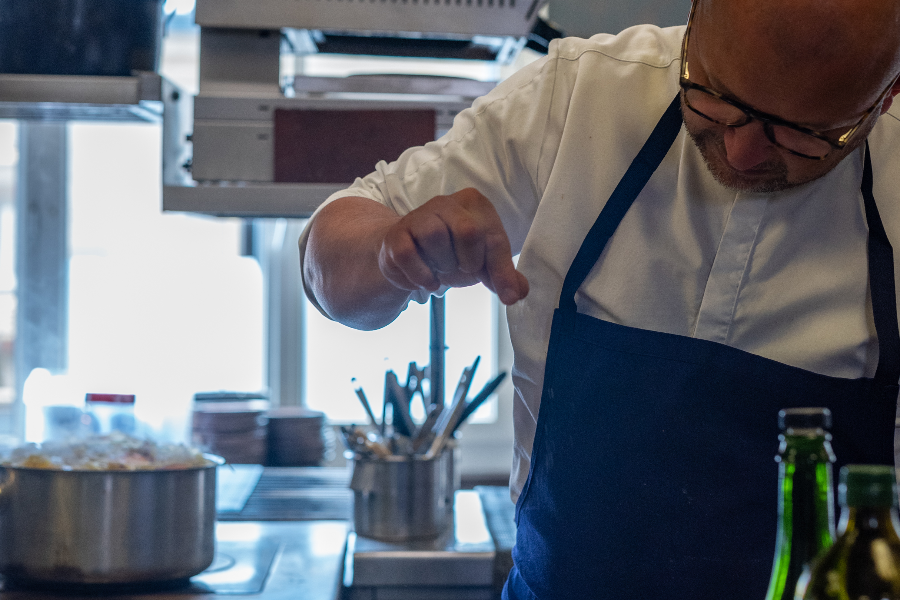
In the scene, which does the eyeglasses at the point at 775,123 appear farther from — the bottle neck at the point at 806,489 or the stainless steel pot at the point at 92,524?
the stainless steel pot at the point at 92,524

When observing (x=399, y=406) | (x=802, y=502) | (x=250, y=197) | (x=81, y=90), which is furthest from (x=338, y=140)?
(x=802, y=502)

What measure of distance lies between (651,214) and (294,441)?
1591 mm

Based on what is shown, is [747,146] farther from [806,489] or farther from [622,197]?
[806,489]

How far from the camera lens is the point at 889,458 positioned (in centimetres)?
97

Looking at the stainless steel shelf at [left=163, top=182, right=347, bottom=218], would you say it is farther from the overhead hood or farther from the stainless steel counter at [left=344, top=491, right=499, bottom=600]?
the stainless steel counter at [left=344, top=491, right=499, bottom=600]

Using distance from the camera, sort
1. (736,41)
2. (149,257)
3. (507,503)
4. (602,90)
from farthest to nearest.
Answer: (149,257) → (507,503) → (602,90) → (736,41)

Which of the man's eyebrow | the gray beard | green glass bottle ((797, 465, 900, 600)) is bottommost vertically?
green glass bottle ((797, 465, 900, 600))

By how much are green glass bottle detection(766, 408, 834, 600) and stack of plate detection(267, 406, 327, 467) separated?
1951 mm

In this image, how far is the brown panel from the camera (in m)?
1.39

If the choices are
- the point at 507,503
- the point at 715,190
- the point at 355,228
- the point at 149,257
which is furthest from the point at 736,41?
the point at 149,257

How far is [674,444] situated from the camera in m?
0.96

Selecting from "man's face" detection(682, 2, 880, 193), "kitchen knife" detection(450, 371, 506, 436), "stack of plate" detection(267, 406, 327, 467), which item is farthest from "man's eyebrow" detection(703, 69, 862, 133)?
"stack of plate" detection(267, 406, 327, 467)

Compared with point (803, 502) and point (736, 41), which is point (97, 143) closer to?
point (736, 41)

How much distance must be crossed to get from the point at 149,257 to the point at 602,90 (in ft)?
8.96
